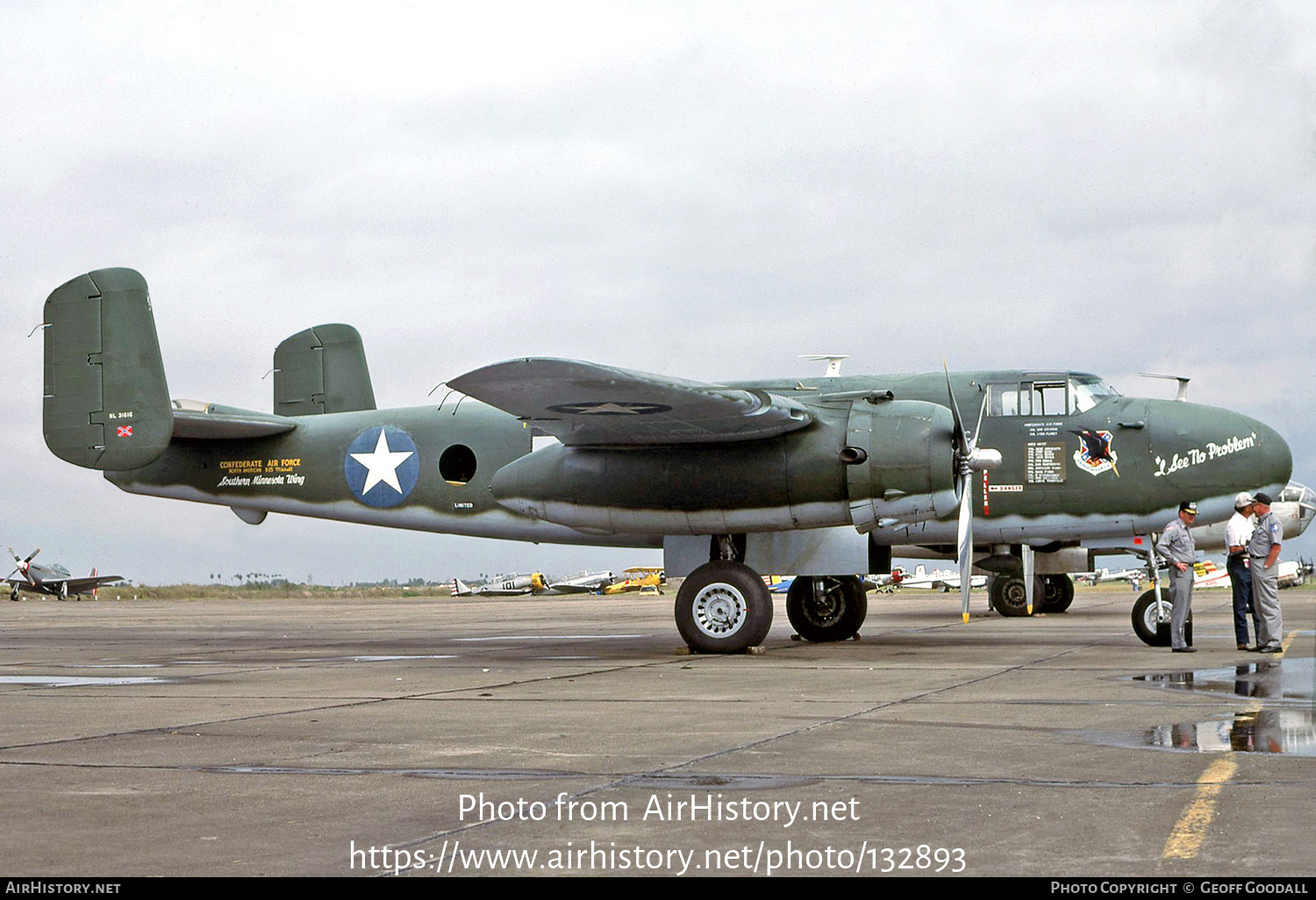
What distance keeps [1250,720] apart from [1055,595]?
2098 cm

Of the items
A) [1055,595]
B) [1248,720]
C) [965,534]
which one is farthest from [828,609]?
[1055,595]

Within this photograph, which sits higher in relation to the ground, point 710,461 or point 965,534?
point 710,461

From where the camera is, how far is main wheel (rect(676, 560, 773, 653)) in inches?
582

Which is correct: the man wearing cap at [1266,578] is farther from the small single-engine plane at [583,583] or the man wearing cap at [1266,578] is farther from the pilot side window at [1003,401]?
the small single-engine plane at [583,583]

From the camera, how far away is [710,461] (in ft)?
48.7

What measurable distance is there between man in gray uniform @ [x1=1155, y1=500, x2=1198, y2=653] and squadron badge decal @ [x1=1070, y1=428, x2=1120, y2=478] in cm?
142

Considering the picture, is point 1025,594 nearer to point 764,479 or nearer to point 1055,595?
point 1055,595

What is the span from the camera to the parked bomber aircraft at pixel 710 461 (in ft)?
46.5

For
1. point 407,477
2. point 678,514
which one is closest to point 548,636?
point 407,477

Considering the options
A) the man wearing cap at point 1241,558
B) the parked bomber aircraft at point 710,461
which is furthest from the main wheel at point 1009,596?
the man wearing cap at point 1241,558

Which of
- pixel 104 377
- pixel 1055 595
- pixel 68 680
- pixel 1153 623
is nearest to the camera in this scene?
pixel 68 680

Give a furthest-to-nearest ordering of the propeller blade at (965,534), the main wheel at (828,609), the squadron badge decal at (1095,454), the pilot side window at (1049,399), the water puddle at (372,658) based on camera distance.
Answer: the main wheel at (828,609) < the pilot side window at (1049,399) < the squadron badge decal at (1095,454) < the water puddle at (372,658) < the propeller blade at (965,534)

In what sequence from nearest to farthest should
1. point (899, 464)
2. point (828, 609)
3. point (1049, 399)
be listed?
point (899, 464)
point (1049, 399)
point (828, 609)

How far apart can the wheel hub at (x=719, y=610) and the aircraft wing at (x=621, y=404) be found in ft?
5.87
